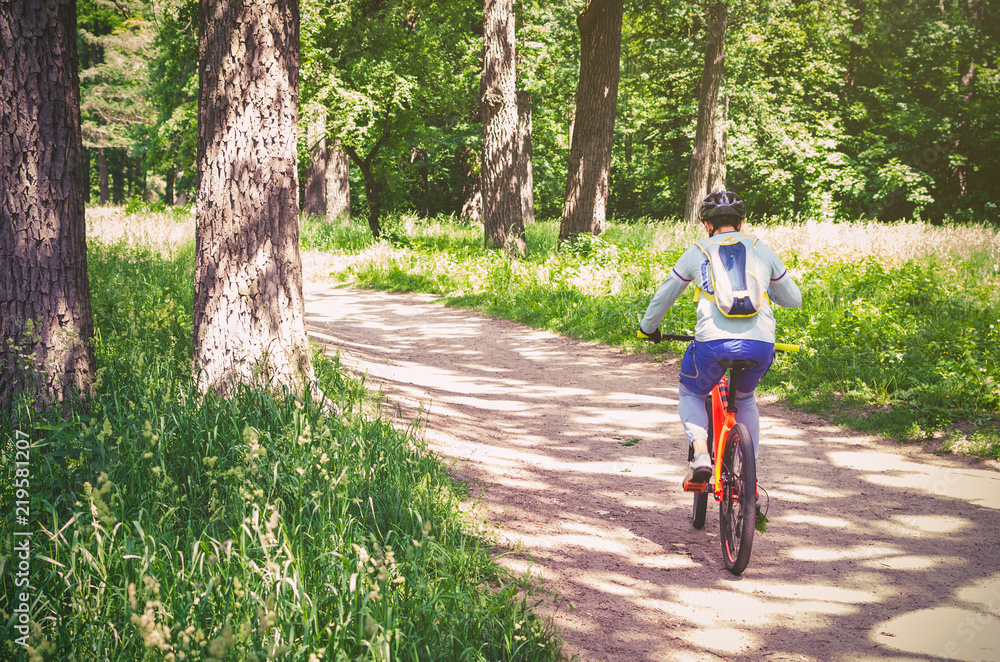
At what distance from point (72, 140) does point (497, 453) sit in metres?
3.81

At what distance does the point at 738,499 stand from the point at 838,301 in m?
6.59

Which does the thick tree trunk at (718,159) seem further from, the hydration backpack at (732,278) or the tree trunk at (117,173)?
the tree trunk at (117,173)

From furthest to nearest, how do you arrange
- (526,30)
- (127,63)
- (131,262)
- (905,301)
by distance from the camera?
(127,63) → (526,30) → (131,262) → (905,301)

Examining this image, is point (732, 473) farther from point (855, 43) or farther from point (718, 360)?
point (855, 43)

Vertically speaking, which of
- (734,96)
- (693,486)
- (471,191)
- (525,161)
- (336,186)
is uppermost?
(734,96)

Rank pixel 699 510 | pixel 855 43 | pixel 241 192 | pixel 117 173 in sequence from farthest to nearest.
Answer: pixel 117 173, pixel 855 43, pixel 241 192, pixel 699 510

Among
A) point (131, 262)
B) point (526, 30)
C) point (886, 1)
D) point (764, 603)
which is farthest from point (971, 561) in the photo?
point (886, 1)

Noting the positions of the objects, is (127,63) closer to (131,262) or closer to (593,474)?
(131,262)

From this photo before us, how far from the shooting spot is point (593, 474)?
5281 mm

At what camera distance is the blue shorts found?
373cm

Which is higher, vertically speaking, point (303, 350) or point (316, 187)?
point (316, 187)

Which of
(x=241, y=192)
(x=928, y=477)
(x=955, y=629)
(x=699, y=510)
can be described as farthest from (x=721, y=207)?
(x=241, y=192)

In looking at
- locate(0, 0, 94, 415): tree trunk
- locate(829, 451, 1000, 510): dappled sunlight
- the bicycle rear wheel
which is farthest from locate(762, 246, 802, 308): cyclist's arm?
locate(0, 0, 94, 415): tree trunk

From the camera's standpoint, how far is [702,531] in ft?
14.5
